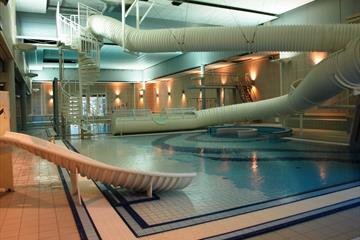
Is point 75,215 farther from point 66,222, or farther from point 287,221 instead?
point 287,221

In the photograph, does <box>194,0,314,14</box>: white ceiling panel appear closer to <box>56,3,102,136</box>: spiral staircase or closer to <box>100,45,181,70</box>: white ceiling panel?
<box>56,3,102,136</box>: spiral staircase

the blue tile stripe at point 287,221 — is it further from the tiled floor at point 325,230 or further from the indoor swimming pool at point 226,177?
the indoor swimming pool at point 226,177

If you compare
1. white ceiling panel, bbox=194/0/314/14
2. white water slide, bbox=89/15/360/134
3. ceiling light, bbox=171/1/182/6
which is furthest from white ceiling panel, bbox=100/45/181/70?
white water slide, bbox=89/15/360/134

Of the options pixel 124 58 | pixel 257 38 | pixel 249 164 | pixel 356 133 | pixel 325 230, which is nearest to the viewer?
pixel 325 230

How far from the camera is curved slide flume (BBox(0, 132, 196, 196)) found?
3.18 m

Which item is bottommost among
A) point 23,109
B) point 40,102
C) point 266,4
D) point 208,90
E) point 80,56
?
point 23,109

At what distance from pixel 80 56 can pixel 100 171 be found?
7011 mm

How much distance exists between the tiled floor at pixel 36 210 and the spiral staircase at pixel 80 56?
4.94 metres

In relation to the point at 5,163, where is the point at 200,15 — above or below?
above

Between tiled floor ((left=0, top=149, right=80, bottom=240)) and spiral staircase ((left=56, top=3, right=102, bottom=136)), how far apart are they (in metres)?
4.94

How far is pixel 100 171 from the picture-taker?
323cm

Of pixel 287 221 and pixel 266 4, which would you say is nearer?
pixel 287 221

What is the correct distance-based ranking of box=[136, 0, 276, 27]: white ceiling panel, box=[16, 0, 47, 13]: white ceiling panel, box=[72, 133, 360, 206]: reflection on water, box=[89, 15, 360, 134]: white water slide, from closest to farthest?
box=[72, 133, 360, 206]: reflection on water, box=[89, 15, 360, 134]: white water slide, box=[16, 0, 47, 13]: white ceiling panel, box=[136, 0, 276, 27]: white ceiling panel

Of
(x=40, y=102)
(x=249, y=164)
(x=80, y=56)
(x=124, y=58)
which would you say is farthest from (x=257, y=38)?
(x=40, y=102)
